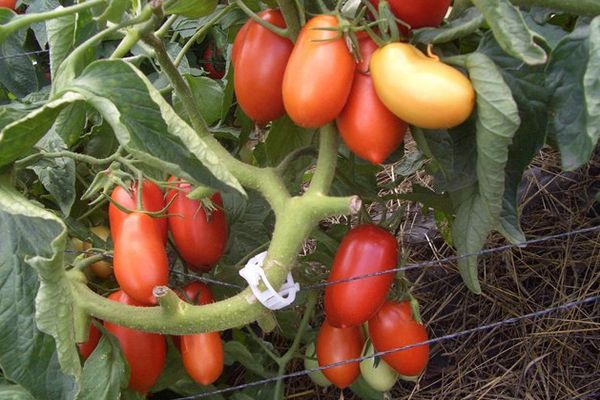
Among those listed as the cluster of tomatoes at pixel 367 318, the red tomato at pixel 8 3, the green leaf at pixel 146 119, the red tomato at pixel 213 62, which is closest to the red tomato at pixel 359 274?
the cluster of tomatoes at pixel 367 318

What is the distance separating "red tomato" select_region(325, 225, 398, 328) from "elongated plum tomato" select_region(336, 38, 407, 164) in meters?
0.20

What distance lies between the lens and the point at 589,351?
160cm

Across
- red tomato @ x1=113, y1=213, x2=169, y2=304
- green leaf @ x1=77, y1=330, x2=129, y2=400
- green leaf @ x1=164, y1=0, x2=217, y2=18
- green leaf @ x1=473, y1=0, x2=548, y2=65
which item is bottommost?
green leaf @ x1=77, y1=330, x2=129, y2=400

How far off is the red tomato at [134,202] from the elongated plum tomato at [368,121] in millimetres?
311

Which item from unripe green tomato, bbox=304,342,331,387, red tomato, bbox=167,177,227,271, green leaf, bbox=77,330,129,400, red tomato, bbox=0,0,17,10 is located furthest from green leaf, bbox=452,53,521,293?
red tomato, bbox=0,0,17,10

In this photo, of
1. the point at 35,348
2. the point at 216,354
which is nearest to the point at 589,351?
the point at 216,354

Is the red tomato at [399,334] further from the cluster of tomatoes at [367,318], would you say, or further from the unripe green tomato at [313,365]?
the unripe green tomato at [313,365]

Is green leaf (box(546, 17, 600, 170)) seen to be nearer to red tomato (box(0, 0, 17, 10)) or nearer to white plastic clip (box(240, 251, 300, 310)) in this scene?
white plastic clip (box(240, 251, 300, 310))

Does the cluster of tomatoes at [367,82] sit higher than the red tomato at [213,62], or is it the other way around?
the cluster of tomatoes at [367,82]

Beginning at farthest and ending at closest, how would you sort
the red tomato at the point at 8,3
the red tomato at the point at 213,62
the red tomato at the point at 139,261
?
1. the red tomato at the point at 213,62
2. the red tomato at the point at 8,3
3. the red tomato at the point at 139,261

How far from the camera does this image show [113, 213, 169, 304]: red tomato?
902mm

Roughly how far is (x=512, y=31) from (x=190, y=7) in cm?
37

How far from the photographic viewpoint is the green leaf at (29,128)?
768 millimetres

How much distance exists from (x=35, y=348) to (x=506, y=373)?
1.07 metres
